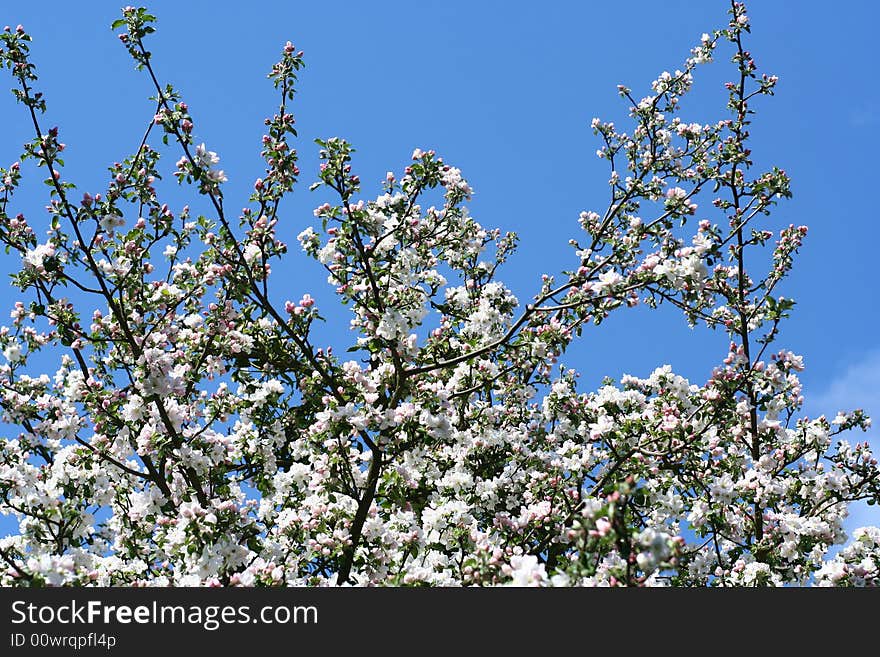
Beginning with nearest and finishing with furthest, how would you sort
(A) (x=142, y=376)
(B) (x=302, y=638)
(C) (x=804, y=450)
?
(B) (x=302, y=638), (A) (x=142, y=376), (C) (x=804, y=450)

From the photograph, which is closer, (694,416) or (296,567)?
(296,567)

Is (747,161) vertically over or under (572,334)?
over

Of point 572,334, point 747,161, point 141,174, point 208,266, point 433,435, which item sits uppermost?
point 747,161

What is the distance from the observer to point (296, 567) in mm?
6996

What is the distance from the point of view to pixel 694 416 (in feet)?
27.2

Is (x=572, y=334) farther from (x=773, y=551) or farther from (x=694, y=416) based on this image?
(x=773, y=551)

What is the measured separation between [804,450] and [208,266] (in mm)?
6545

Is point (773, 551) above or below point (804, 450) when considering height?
below

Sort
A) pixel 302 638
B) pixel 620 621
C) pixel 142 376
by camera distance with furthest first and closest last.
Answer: pixel 142 376 < pixel 302 638 < pixel 620 621

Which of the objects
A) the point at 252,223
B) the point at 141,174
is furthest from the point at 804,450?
the point at 141,174

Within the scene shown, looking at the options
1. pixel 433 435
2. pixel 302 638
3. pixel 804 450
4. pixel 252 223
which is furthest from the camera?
pixel 804 450

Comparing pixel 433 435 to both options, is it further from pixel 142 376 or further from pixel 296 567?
pixel 142 376

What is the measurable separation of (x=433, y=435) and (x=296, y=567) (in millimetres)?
1558

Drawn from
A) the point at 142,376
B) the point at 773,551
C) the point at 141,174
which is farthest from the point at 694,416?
the point at 141,174
